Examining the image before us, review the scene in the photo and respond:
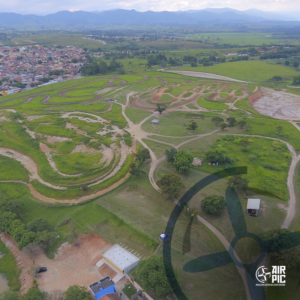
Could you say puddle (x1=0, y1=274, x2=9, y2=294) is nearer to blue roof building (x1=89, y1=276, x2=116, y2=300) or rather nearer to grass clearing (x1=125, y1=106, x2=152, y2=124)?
blue roof building (x1=89, y1=276, x2=116, y2=300)

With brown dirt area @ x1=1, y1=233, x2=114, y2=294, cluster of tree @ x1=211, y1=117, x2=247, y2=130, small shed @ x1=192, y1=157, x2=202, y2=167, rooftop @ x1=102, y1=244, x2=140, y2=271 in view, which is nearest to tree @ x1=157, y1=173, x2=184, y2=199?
small shed @ x1=192, y1=157, x2=202, y2=167

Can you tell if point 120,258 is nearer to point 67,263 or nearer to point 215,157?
point 67,263

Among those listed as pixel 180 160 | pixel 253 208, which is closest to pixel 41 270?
pixel 180 160

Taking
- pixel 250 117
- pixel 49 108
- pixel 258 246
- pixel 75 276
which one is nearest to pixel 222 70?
pixel 250 117

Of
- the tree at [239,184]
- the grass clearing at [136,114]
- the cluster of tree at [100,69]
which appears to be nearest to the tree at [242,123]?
the tree at [239,184]

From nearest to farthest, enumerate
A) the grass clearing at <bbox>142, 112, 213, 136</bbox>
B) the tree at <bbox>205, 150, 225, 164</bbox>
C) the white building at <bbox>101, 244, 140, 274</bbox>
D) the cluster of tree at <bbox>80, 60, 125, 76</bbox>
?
the white building at <bbox>101, 244, 140, 274</bbox> < the tree at <bbox>205, 150, 225, 164</bbox> < the grass clearing at <bbox>142, 112, 213, 136</bbox> < the cluster of tree at <bbox>80, 60, 125, 76</bbox>

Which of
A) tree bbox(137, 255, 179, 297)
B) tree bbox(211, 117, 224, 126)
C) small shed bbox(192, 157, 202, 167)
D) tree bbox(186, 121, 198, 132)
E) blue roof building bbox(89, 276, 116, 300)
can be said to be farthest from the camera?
tree bbox(211, 117, 224, 126)
